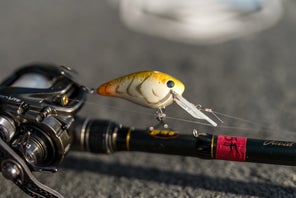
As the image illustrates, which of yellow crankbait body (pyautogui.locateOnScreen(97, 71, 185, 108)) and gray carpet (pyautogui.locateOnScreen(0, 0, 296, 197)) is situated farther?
gray carpet (pyautogui.locateOnScreen(0, 0, 296, 197))

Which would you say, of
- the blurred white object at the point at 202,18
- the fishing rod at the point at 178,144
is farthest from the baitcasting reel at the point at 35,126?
the blurred white object at the point at 202,18

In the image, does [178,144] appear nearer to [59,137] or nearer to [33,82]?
[59,137]

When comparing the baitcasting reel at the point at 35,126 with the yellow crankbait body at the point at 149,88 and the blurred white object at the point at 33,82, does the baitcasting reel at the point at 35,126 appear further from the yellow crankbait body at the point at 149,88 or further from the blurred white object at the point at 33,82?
the yellow crankbait body at the point at 149,88

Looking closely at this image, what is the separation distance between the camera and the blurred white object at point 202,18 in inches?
113

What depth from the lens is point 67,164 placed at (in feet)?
6.09

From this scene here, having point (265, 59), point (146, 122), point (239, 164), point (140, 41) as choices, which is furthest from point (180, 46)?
point (239, 164)

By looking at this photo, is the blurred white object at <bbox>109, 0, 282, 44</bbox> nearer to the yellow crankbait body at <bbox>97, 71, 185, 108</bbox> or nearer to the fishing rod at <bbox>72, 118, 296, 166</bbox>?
the fishing rod at <bbox>72, 118, 296, 166</bbox>

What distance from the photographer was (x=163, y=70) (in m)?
2.59

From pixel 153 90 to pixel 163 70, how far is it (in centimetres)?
124

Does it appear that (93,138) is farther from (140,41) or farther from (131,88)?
(140,41)

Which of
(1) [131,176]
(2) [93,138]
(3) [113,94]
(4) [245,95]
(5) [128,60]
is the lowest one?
(1) [131,176]

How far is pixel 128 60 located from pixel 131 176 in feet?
3.63

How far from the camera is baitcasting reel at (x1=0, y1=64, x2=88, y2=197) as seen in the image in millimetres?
1388

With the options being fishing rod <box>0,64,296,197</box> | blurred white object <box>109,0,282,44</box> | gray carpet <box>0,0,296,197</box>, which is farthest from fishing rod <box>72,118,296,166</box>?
blurred white object <box>109,0,282,44</box>
